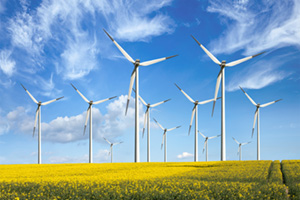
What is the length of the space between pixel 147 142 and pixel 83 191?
169ft

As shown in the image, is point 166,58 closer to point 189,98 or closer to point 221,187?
point 189,98

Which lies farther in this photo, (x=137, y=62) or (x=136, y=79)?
(x=137, y=62)

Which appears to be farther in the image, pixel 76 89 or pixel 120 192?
pixel 76 89

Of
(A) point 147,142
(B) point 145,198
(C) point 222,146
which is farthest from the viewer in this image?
(A) point 147,142

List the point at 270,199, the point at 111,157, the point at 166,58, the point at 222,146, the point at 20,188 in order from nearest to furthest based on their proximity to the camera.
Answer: the point at 270,199
the point at 20,188
the point at 222,146
the point at 166,58
the point at 111,157

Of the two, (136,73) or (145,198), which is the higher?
(136,73)

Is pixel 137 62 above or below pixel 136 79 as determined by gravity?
above

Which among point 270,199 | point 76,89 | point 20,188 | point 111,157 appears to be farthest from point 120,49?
point 111,157

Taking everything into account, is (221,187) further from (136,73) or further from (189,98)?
(189,98)

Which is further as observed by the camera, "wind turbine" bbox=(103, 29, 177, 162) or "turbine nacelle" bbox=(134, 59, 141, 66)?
"turbine nacelle" bbox=(134, 59, 141, 66)

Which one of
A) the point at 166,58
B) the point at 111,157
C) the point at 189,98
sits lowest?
the point at 111,157

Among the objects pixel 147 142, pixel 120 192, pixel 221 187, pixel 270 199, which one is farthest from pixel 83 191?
pixel 147 142

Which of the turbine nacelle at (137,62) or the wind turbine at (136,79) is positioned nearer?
the wind turbine at (136,79)

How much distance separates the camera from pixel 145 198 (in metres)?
13.8
